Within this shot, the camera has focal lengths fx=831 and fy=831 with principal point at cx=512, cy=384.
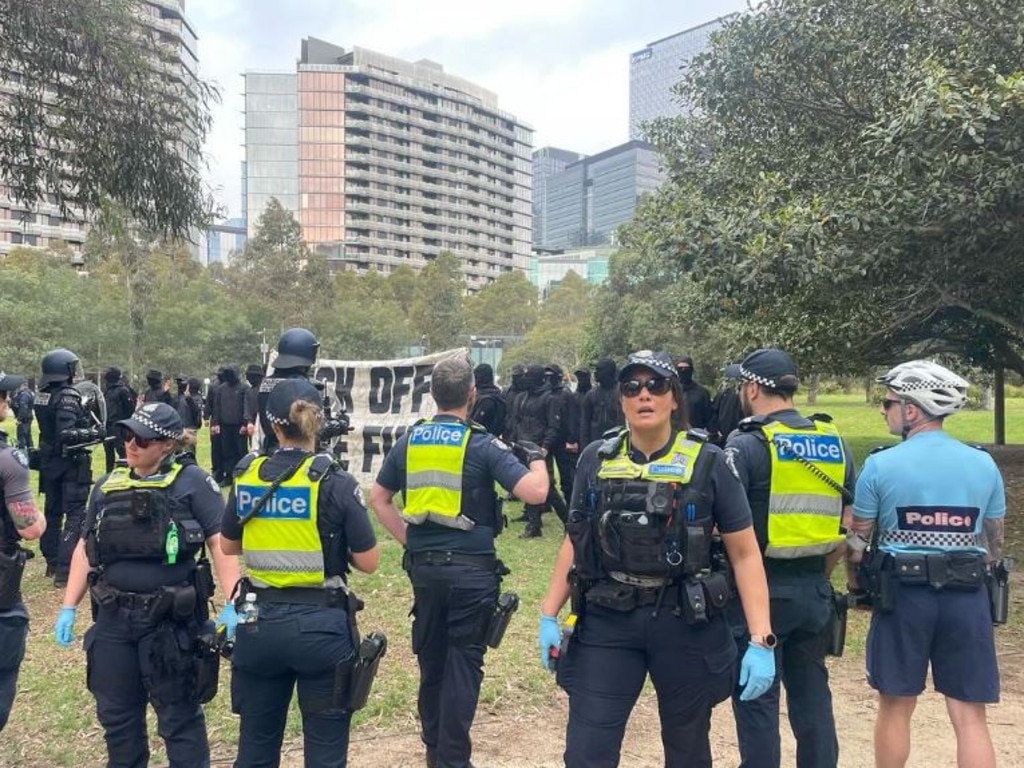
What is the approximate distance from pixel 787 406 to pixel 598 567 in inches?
53.0

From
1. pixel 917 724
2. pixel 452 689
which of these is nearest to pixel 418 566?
pixel 452 689

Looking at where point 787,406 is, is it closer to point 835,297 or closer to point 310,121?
point 835,297

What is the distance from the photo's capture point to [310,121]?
126 metres

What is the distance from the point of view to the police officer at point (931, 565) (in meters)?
3.38

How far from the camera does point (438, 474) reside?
154 inches

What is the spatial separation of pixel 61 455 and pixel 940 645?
23.3 feet

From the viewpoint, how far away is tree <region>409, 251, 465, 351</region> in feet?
230

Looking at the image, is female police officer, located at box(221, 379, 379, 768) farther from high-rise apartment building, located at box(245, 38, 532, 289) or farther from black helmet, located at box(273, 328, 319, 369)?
high-rise apartment building, located at box(245, 38, 532, 289)

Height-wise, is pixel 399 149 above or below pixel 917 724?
above

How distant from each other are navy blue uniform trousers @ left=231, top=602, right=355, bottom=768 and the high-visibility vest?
782 millimetres

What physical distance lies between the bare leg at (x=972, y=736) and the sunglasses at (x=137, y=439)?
3.47 metres

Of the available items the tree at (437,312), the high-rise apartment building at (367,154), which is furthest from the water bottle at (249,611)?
the high-rise apartment building at (367,154)

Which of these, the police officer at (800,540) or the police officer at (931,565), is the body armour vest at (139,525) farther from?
the police officer at (931,565)

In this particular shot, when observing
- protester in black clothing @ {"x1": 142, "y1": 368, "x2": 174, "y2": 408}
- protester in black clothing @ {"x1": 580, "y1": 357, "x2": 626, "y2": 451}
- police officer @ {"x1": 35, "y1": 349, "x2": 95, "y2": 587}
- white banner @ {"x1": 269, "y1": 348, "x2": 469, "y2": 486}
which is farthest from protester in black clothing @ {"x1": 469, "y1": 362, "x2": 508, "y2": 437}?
protester in black clothing @ {"x1": 142, "y1": 368, "x2": 174, "y2": 408}
